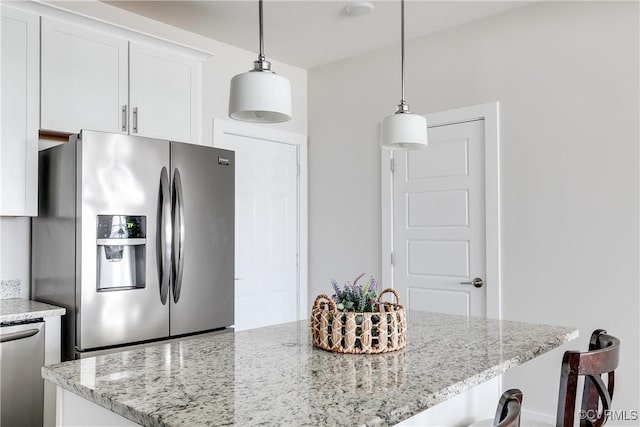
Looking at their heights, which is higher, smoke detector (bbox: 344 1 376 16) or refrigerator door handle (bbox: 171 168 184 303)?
smoke detector (bbox: 344 1 376 16)

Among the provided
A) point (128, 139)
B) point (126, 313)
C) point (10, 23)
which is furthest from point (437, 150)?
point (10, 23)

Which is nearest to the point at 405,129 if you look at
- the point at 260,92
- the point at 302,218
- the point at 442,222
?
the point at 260,92

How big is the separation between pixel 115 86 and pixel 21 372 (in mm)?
1527

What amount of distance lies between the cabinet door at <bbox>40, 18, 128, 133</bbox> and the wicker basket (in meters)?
1.85

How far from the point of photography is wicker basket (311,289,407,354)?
4.93ft

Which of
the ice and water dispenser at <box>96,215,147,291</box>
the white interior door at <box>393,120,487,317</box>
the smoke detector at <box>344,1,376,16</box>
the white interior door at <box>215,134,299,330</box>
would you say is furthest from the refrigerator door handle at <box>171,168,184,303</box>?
the white interior door at <box>393,120,487,317</box>

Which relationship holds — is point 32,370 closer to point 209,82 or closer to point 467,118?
point 209,82

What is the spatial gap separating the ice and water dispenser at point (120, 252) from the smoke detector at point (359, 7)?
1.75 metres

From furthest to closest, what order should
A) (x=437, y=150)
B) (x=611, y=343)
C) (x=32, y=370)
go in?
(x=437, y=150) → (x=32, y=370) → (x=611, y=343)

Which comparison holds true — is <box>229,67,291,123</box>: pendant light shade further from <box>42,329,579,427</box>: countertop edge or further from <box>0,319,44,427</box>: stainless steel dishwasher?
<box>0,319,44,427</box>: stainless steel dishwasher

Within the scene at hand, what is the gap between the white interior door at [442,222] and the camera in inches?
131

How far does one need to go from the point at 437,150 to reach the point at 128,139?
2.04m

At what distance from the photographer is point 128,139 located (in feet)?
8.27

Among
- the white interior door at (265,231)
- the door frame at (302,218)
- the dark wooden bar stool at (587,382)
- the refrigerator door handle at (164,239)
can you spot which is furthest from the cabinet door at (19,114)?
the dark wooden bar stool at (587,382)
